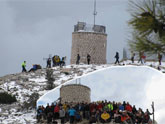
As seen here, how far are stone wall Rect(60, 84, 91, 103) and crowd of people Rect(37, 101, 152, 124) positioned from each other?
4358 mm

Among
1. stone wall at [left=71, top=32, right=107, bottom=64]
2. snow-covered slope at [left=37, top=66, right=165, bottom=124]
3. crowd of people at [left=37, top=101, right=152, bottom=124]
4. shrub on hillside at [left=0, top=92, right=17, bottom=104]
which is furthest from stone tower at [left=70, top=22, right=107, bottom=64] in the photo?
crowd of people at [left=37, top=101, right=152, bottom=124]

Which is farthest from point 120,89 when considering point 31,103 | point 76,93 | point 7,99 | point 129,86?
point 7,99

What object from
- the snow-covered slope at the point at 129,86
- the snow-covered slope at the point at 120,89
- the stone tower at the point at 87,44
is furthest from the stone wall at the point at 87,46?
the snow-covered slope at the point at 129,86

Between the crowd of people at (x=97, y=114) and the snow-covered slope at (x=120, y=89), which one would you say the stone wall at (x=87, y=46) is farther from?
the crowd of people at (x=97, y=114)

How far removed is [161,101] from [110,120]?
3981 millimetres

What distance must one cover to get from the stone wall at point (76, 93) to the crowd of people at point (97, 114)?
14.3 ft

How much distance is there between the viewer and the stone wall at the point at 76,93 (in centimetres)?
2438

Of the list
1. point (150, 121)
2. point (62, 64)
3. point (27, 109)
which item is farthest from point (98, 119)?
point (62, 64)

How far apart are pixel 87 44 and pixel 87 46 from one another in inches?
8.6

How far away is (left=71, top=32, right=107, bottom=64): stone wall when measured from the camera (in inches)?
1745

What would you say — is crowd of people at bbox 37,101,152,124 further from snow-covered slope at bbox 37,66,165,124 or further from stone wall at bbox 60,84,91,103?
stone wall at bbox 60,84,91,103

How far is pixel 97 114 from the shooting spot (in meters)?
18.8

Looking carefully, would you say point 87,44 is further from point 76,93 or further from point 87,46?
point 76,93

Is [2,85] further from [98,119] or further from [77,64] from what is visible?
[98,119]
